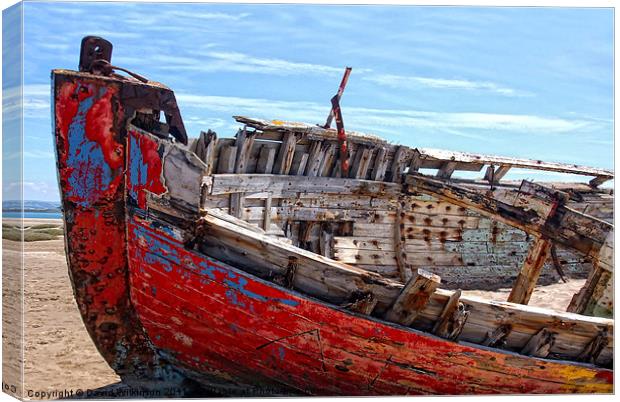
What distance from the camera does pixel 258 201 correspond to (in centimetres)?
778

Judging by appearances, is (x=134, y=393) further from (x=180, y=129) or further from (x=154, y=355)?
(x=180, y=129)

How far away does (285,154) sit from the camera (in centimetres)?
816

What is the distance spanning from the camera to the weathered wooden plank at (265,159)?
7938mm

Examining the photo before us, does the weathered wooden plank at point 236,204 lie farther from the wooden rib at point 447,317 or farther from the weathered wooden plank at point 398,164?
the weathered wooden plank at point 398,164

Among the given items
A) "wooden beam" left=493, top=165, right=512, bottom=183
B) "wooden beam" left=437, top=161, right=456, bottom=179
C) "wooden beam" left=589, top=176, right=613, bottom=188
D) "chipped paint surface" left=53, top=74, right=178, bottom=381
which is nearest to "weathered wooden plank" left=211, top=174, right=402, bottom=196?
"wooden beam" left=437, top=161, right=456, bottom=179

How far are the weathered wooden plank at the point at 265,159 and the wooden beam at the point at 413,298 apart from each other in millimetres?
3292

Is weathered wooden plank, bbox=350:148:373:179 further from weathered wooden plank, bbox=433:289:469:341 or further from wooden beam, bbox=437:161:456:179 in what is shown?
weathered wooden plank, bbox=433:289:469:341

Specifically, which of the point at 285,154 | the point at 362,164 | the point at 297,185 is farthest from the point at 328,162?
the point at 285,154

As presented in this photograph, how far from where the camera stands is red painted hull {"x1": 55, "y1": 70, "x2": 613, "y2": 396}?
5.16 meters

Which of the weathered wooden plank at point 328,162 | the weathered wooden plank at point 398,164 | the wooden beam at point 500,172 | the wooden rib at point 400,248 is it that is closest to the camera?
the weathered wooden plank at point 328,162

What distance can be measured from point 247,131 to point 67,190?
8.18 feet

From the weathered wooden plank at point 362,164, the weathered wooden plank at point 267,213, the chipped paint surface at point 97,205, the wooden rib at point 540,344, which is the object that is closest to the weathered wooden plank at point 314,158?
the weathered wooden plank at point 362,164

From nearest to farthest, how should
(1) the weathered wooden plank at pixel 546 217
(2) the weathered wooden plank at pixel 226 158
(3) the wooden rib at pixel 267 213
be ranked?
(1) the weathered wooden plank at pixel 546 217 < (2) the weathered wooden plank at pixel 226 158 < (3) the wooden rib at pixel 267 213

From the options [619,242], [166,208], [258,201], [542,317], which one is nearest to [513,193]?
[619,242]
